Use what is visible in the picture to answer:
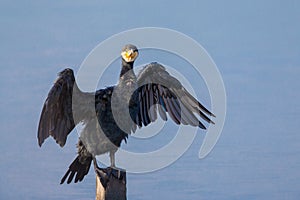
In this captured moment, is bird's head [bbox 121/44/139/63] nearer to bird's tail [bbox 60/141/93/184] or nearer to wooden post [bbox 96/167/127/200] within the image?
bird's tail [bbox 60/141/93/184]

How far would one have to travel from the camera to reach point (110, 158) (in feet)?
37.3

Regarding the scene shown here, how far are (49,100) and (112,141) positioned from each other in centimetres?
100

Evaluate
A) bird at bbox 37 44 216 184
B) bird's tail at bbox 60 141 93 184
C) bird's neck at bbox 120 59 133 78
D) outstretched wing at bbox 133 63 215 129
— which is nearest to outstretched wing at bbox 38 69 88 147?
bird at bbox 37 44 216 184

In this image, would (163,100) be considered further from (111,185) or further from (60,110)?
(111,185)

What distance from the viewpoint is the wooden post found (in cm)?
984

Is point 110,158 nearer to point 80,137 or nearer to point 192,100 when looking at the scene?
point 80,137

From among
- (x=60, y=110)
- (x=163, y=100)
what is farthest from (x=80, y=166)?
(x=163, y=100)

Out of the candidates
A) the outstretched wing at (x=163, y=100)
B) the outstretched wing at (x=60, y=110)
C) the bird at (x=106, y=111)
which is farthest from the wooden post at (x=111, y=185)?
the outstretched wing at (x=163, y=100)

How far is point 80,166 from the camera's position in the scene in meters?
11.2

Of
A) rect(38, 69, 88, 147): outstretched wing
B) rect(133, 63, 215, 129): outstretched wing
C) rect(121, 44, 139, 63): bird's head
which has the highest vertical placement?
rect(121, 44, 139, 63): bird's head

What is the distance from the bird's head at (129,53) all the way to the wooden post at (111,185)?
1781 millimetres

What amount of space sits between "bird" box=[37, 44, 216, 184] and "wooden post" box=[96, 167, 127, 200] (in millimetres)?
601

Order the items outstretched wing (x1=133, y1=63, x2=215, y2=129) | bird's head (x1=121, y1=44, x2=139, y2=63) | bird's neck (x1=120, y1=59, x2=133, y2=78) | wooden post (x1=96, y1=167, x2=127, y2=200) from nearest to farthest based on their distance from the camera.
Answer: wooden post (x1=96, y1=167, x2=127, y2=200) < bird's head (x1=121, y1=44, x2=139, y2=63) < bird's neck (x1=120, y1=59, x2=133, y2=78) < outstretched wing (x1=133, y1=63, x2=215, y2=129)

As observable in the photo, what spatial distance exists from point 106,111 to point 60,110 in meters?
0.64
